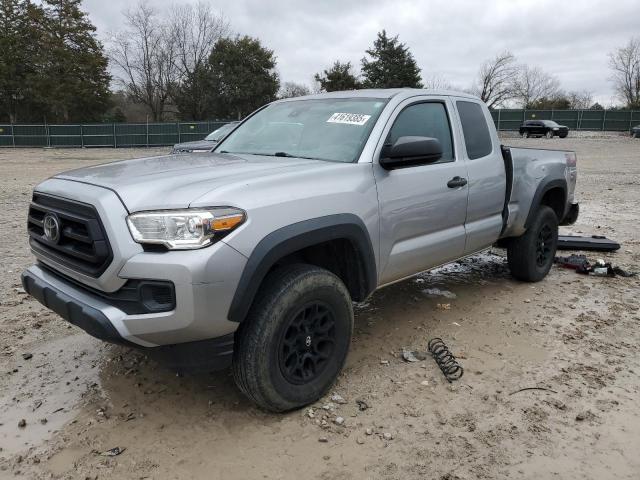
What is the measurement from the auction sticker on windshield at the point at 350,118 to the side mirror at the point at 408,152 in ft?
1.07

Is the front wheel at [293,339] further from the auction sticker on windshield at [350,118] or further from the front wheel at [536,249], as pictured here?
the front wheel at [536,249]

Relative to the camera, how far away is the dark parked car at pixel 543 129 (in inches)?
1481

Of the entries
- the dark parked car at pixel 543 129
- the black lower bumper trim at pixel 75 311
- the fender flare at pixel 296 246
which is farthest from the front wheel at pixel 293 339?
the dark parked car at pixel 543 129

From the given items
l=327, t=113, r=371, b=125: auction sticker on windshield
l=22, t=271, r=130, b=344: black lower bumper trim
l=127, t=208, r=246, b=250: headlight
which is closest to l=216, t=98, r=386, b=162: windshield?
l=327, t=113, r=371, b=125: auction sticker on windshield

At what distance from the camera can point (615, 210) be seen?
9.92 metres

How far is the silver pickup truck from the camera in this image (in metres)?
2.55

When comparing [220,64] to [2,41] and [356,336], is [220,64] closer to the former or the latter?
[2,41]

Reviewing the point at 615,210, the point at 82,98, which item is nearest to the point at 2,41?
the point at 82,98

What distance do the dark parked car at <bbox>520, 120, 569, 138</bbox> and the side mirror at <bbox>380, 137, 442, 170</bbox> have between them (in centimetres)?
3825

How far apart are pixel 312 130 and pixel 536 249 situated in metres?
2.95

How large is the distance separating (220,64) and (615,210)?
122 feet

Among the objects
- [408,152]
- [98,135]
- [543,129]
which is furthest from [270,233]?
[543,129]

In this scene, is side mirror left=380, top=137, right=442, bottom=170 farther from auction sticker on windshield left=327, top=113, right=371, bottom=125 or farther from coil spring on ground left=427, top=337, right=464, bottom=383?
coil spring on ground left=427, top=337, right=464, bottom=383

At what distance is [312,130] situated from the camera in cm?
386
